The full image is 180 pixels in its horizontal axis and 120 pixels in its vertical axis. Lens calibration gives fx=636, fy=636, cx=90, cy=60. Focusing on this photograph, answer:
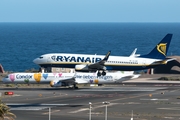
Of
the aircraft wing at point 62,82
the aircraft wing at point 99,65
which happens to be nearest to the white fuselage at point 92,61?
the aircraft wing at point 99,65

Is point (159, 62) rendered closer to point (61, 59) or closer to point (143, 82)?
Result: point (143, 82)

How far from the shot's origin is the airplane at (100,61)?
107750 millimetres

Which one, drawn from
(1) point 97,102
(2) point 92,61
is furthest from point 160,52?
(1) point 97,102

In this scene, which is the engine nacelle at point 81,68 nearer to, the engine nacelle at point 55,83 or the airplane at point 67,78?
the airplane at point 67,78

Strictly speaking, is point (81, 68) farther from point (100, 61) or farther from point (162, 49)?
point (162, 49)

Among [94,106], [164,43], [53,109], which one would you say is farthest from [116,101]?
[164,43]

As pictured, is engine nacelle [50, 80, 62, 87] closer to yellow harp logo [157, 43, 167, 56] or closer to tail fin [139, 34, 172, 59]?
tail fin [139, 34, 172, 59]

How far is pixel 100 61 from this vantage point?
10556 centimetres

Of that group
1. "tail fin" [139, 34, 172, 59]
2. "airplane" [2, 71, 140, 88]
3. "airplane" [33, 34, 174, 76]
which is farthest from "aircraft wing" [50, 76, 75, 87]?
"tail fin" [139, 34, 172, 59]

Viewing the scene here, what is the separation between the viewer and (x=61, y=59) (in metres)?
110

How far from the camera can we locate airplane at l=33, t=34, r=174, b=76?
107750 mm

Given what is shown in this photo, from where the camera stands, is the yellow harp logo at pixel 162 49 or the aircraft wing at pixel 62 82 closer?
the aircraft wing at pixel 62 82

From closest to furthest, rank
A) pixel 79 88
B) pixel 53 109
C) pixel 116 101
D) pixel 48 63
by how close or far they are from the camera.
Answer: pixel 53 109 → pixel 116 101 → pixel 79 88 → pixel 48 63

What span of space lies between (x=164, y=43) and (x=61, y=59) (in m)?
20.7
